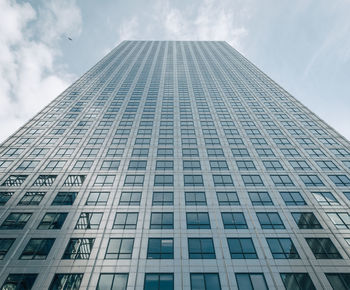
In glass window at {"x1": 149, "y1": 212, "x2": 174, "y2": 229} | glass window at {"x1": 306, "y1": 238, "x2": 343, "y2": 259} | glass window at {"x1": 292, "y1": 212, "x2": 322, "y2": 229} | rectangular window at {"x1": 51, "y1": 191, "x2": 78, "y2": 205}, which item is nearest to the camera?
glass window at {"x1": 306, "y1": 238, "x2": 343, "y2": 259}

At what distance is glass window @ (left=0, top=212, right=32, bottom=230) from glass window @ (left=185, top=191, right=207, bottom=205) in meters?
20.3

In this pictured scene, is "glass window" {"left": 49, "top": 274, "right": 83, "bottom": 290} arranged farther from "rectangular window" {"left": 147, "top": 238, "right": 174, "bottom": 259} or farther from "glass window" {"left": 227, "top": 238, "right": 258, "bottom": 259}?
"glass window" {"left": 227, "top": 238, "right": 258, "bottom": 259}

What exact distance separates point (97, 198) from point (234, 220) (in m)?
18.5

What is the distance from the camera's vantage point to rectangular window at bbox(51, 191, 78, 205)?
93.3 ft

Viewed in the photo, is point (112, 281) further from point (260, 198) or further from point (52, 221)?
point (260, 198)

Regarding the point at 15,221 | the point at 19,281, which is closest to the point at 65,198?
the point at 15,221

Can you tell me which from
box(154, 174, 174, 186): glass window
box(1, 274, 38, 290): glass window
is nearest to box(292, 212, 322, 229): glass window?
box(154, 174, 174, 186): glass window

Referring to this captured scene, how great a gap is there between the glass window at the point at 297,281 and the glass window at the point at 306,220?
20.3ft

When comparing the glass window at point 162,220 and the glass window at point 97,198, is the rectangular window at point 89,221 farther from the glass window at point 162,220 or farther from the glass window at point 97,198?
the glass window at point 162,220

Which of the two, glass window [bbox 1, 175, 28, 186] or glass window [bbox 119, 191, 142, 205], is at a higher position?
glass window [bbox 1, 175, 28, 186]

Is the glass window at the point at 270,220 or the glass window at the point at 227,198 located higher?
the glass window at the point at 227,198

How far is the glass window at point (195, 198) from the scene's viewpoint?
94.8 ft

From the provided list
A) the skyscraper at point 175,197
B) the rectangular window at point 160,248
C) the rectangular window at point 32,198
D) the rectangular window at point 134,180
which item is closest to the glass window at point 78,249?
the skyscraper at point 175,197

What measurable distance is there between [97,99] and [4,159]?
27.0m
